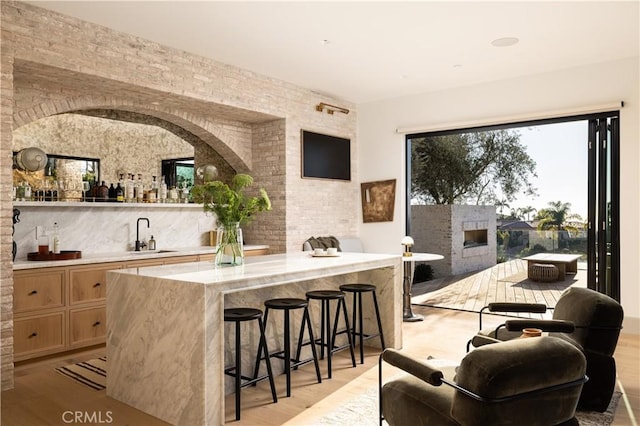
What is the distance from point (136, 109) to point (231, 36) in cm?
146

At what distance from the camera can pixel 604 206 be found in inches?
221

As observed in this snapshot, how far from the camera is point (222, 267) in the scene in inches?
138

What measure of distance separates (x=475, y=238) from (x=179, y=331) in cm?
454

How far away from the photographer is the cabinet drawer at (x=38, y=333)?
4.23 metres

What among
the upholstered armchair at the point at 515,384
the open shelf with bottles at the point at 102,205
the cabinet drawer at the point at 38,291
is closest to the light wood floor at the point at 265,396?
the cabinet drawer at the point at 38,291

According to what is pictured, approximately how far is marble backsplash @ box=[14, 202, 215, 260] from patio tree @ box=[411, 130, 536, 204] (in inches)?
122

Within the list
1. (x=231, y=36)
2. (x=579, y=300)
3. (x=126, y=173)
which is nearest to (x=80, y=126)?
(x=126, y=173)

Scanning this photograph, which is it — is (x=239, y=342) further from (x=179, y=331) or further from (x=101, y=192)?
(x=101, y=192)

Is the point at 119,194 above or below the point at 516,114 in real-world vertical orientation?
below

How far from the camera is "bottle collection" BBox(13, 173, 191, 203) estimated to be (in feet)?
16.3

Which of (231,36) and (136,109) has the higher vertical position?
(231,36)

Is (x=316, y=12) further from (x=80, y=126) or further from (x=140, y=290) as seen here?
(x=80, y=126)

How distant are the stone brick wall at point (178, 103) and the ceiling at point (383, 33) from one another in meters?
0.17

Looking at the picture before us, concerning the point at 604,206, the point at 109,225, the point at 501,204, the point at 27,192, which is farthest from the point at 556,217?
the point at 27,192
